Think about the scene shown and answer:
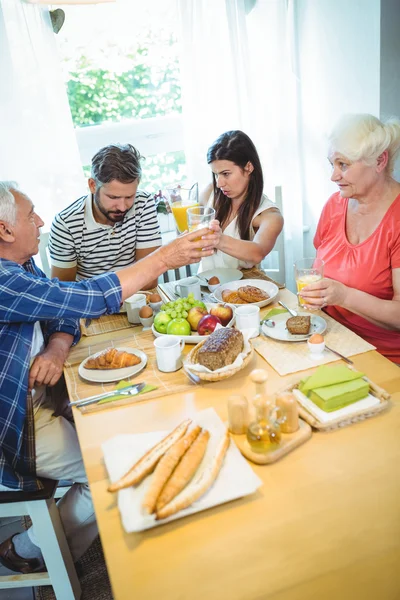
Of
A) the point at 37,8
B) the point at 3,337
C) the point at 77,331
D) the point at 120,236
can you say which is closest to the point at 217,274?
the point at 120,236

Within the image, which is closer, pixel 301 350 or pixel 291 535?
pixel 291 535

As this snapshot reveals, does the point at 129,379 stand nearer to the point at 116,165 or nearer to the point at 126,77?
the point at 116,165

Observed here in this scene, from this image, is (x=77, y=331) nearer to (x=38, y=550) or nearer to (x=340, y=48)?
(x=38, y=550)

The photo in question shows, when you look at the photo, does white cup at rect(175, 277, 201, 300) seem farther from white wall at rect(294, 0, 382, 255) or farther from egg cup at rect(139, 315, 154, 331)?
white wall at rect(294, 0, 382, 255)

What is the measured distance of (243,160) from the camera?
248cm

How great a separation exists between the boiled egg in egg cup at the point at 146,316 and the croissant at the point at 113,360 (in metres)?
0.29

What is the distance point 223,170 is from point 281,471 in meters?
1.74

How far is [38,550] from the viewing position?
6.09 feet

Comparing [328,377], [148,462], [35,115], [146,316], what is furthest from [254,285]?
[35,115]

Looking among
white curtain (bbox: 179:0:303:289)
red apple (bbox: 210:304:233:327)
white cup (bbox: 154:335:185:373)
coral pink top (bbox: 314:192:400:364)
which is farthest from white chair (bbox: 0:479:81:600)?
white curtain (bbox: 179:0:303:289)

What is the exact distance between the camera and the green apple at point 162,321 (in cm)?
175

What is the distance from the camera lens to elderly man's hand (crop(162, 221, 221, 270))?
70.1 inches

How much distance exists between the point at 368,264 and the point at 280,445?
98cm

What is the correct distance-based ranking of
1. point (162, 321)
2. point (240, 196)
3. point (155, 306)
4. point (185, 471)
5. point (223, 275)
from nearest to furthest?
point (185, 471), point (162, 321), point (155, 306), point (223, 275), point (240, 196)
